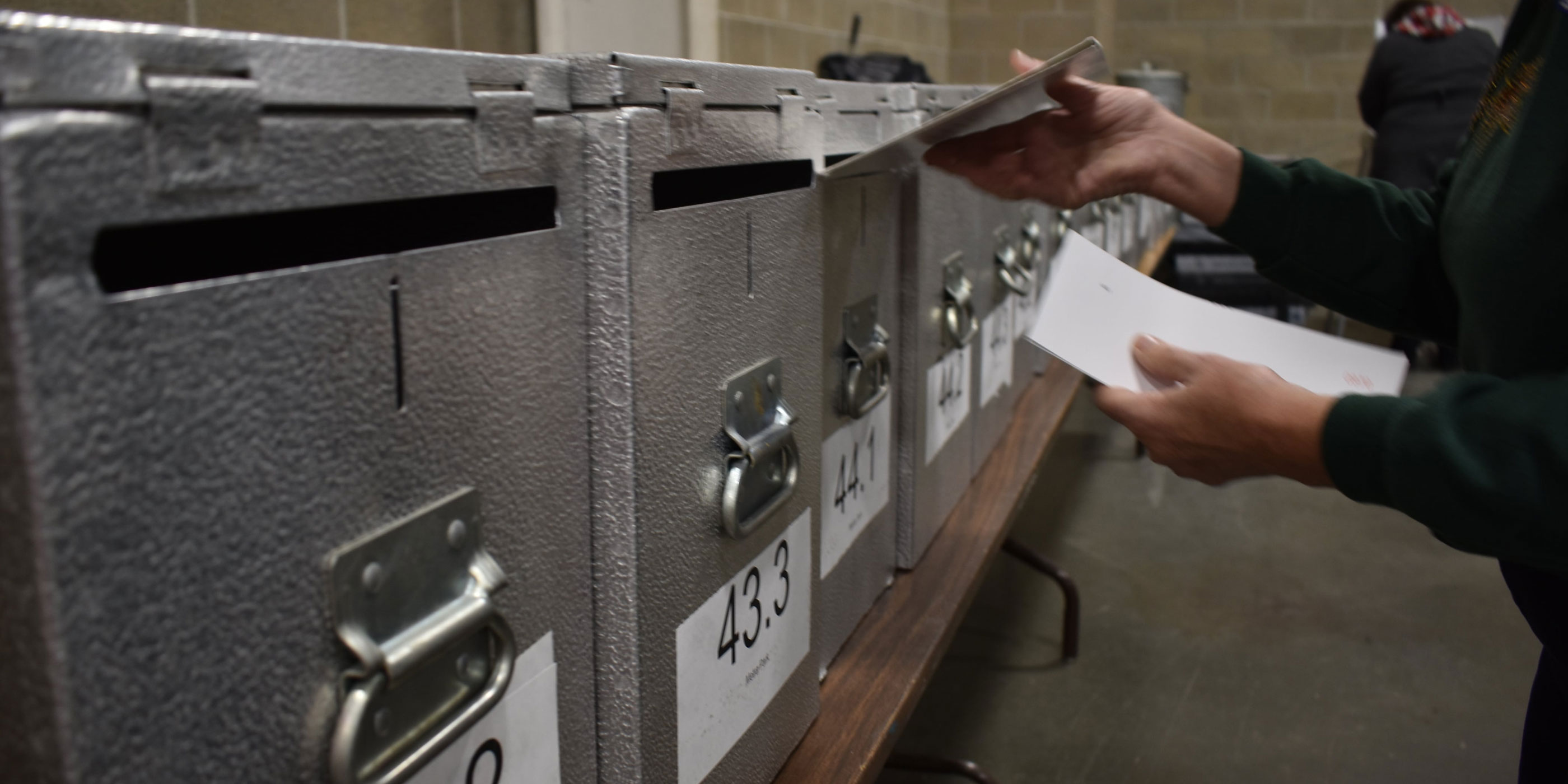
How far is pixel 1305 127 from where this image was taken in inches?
232

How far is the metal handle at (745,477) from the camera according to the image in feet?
1.86

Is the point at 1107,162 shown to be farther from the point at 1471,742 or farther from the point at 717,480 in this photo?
the point at 1471,742

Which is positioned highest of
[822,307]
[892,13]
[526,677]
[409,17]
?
[892,13]

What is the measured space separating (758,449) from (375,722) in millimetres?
280

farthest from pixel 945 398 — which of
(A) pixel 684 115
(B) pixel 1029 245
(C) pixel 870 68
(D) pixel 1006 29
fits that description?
(D) pixel 1006 29

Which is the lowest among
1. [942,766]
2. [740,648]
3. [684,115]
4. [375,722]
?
[942,766]

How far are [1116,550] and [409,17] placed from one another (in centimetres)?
210

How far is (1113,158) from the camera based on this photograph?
1.06 m

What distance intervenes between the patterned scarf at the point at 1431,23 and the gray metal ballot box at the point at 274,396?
5.03m

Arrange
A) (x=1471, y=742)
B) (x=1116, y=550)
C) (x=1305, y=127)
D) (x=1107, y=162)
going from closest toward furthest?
(x=1107, y=162), (x=1471, y=742), (x=1116, y=550), (x=1305, y=127)

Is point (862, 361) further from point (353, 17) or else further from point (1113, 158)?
point (353, 17)

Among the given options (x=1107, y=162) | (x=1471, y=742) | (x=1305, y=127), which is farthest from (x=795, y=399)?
(x=1305, y=127)

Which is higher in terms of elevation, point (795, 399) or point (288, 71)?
point (288, 71)

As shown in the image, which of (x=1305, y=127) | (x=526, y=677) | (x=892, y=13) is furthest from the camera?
(x=1305, y=127)
